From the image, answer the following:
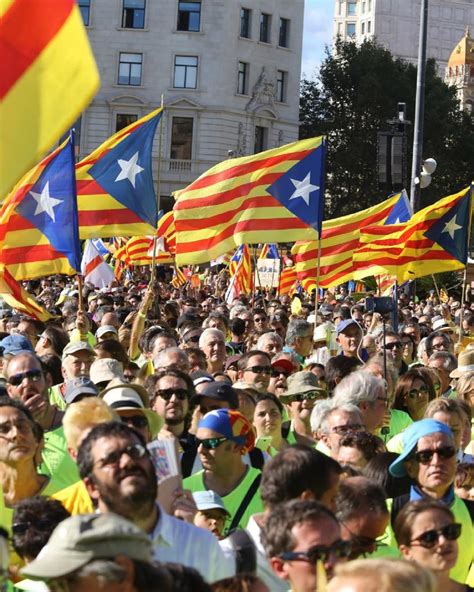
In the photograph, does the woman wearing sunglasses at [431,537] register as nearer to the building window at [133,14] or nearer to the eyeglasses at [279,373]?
the eyeglasses at [279,373]

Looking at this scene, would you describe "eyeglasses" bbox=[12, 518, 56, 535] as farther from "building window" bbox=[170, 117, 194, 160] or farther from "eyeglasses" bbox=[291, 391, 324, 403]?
"building window" bbox=[170, 117, 194, 160]

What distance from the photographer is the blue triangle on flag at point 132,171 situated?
1412 centimetres

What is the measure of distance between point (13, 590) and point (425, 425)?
6.47 ft

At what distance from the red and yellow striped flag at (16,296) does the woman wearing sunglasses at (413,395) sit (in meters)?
3.81

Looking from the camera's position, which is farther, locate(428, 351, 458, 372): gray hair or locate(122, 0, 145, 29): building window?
locate(122, 0, 145, 29): building window

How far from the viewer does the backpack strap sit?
18.6 feet

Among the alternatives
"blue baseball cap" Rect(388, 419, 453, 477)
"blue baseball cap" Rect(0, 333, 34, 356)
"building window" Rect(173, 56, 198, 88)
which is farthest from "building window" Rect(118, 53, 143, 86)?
"blue baseball cap" Rect(388, 419, 453, 477)

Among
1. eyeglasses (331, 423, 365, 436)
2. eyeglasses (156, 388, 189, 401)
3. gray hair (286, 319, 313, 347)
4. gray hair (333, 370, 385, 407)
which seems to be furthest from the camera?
gray hair (286, 319, 313, 347)

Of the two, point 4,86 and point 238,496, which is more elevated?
point 4,86

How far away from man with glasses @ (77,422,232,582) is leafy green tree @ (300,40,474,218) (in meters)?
56.4

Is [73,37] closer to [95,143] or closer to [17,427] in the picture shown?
[17,427]

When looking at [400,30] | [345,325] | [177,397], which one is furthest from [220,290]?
[400,30]

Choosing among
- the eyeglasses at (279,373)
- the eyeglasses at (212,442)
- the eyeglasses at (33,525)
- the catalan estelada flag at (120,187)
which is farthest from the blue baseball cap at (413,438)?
the catalan estelada flag at (120,187)

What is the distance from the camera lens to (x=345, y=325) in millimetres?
12398
